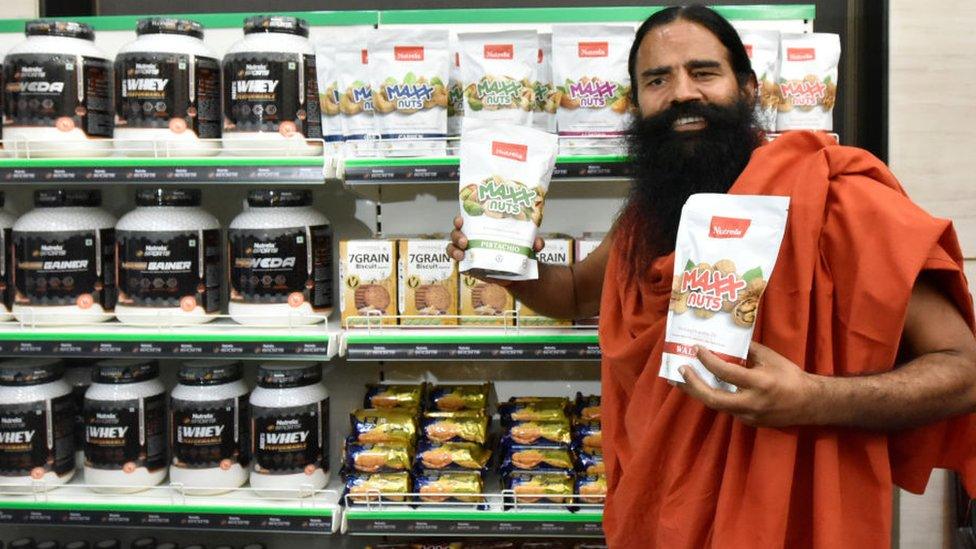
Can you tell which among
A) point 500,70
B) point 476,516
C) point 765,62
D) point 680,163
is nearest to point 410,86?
point 500,70

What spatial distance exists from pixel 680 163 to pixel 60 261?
6.05ft

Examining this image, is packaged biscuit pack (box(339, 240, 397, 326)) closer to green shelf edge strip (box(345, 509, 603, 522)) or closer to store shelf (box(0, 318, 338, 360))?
store shelf (box(0, 318, 338, 360))

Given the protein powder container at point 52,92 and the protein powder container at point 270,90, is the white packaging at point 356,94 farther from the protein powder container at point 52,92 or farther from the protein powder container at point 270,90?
the protein powder container at point 52,92

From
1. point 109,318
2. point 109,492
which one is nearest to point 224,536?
point 109,492

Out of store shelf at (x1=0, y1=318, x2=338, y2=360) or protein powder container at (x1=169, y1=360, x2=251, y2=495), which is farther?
protein powder container at (x1=169, y1=360, x2=251, y2=495)

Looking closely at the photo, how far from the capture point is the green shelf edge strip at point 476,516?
86.3 inches

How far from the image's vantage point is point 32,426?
236 cm

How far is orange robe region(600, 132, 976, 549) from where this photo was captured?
4.32ft

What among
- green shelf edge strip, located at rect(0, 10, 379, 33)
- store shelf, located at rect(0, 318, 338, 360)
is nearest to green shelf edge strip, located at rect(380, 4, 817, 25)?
green shelf edge strip, located at rect(0, 10, 379, 33)

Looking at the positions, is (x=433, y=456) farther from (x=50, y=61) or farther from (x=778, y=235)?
(x=50, y=61)

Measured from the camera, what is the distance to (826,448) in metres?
1.35

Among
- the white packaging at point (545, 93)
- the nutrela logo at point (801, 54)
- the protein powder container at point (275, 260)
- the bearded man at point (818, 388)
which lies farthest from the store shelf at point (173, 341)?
the nutrela logo at point (801, 54)

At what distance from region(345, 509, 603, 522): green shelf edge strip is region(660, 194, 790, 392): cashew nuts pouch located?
1061 mm

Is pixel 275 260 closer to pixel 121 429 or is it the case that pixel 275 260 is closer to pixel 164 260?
pixel 164 260
